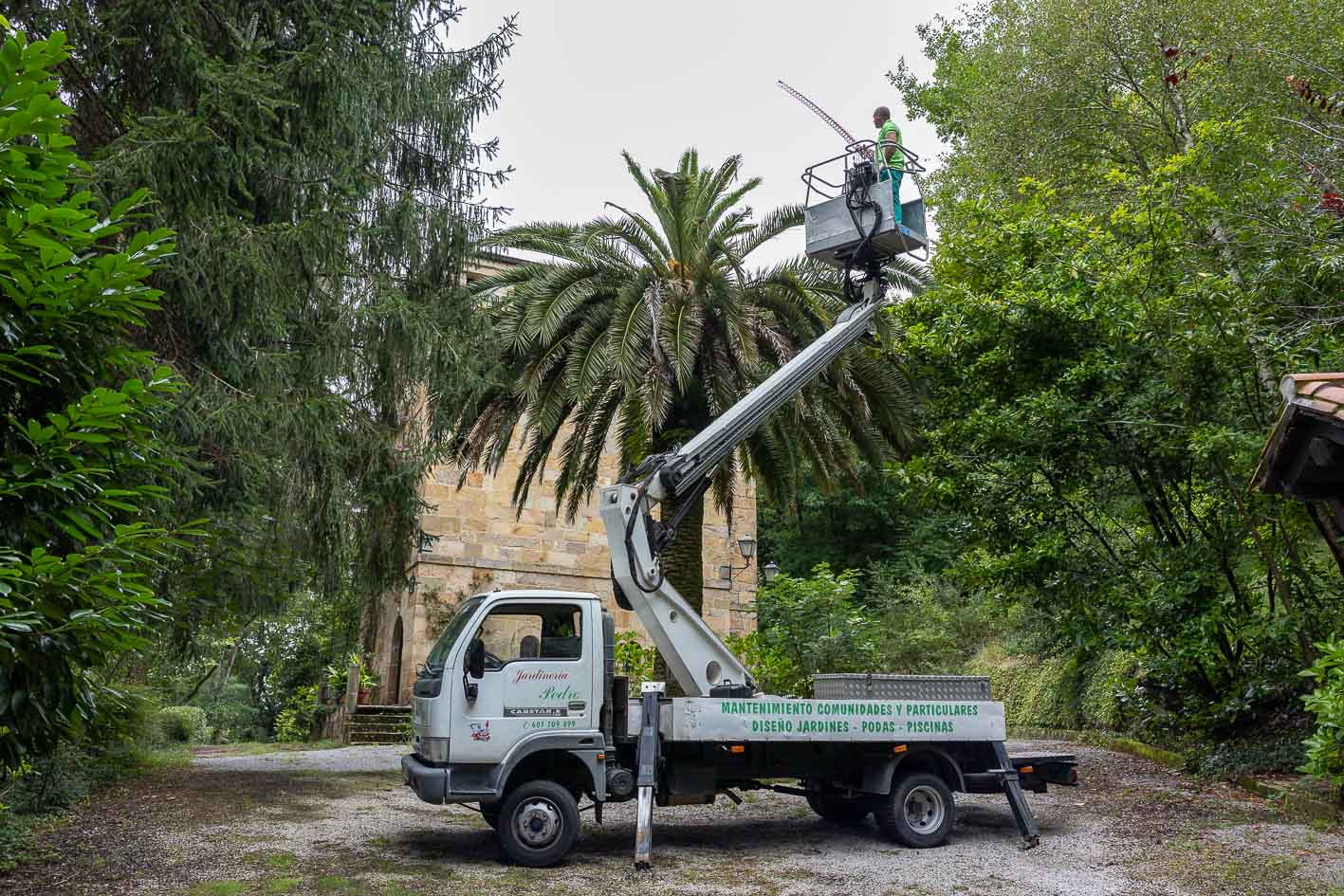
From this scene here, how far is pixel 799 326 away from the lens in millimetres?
15234

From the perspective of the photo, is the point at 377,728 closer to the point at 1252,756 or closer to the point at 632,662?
the point at 632,662

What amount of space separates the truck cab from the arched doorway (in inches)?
650

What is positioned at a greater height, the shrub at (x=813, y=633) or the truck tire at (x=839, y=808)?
the shrub at (x=813, y=633)

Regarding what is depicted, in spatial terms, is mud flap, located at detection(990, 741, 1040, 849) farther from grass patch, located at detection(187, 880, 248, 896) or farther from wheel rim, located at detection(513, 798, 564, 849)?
grass patch, located at detection(187, 880, 248, 896)

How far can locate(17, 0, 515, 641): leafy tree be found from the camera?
30.4 feet

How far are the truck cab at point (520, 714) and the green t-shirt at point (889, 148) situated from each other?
5.52m

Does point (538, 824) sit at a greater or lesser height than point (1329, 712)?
lesser

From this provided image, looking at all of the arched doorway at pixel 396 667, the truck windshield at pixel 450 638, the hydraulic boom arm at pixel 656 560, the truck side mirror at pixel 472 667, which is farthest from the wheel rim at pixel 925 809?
the arched doorway at pixel 396 667

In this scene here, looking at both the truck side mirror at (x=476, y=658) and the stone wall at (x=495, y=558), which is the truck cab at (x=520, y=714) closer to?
the truck side mirror at (x=476, y=658)

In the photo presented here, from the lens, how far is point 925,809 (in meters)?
9.66

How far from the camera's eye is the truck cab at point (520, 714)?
862 centimetres

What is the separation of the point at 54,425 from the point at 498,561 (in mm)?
20362

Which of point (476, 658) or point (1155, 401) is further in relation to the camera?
point (1155, 401)

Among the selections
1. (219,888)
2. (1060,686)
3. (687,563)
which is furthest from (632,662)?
(219,888)
